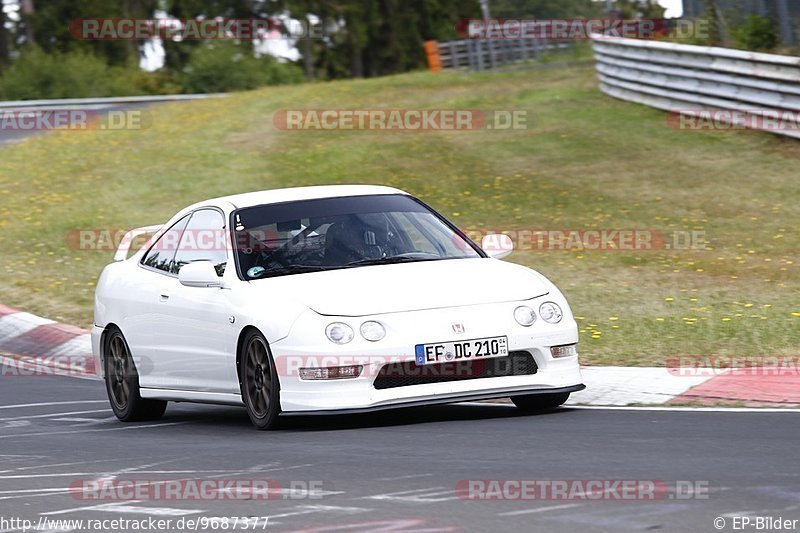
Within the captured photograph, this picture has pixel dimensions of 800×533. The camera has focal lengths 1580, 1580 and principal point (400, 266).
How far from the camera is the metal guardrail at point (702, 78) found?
23234 mm

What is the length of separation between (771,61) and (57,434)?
51.9ft

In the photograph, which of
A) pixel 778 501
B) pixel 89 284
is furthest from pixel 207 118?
pixel 778 501

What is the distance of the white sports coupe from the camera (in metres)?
8.58

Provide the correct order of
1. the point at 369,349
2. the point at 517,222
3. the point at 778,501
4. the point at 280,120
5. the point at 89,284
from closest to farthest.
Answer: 1. the point at 778,501
2. the point at 369,349
3. the point at 89,284
4. the point at 517,222
5. the point at 280,120

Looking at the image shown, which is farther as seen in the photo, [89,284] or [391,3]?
[391,3]

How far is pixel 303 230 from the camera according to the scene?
9.72 m

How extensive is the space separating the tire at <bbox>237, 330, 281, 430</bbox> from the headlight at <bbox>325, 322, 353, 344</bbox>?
0.37m

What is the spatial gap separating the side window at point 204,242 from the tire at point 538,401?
1967 millimetres

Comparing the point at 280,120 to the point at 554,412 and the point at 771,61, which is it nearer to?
the point at 771,61
